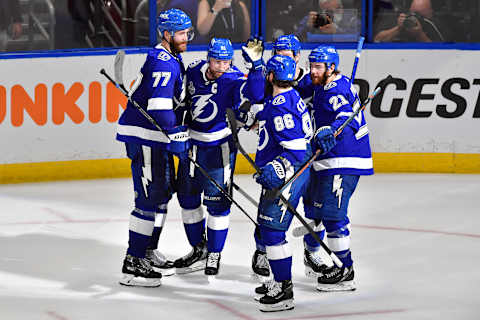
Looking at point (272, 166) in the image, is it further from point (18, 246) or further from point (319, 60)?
point (18, 246)

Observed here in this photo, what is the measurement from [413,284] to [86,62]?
388 centimetres

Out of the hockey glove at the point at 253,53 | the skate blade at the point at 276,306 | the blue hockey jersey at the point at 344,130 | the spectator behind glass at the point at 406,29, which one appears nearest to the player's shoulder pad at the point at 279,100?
the blue hockey jersey at the point at 344,130

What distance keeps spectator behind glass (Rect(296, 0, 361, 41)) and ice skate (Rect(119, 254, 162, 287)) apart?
3887 mm

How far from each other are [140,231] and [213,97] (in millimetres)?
838

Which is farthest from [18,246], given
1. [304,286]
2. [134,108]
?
[304,286]

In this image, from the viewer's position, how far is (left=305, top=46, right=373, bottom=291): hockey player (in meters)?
5.02

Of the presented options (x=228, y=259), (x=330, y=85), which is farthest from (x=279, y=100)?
(x=228, y=259)

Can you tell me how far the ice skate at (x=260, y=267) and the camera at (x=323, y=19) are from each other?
3612 millimetres

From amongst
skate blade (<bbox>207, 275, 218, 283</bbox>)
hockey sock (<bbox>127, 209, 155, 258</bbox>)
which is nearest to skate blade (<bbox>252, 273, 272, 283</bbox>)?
skate blade (<bbox>207, 275, 218, 283</bbox>)

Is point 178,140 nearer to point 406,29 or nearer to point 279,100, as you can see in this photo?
point 279,100

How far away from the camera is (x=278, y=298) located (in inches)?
186

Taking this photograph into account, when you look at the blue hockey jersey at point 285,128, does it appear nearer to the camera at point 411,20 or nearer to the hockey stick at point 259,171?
the hockey stick at point 259,171

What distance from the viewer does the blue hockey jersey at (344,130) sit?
4980mm

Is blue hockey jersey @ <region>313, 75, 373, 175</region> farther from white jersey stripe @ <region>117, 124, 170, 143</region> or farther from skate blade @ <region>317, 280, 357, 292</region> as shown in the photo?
white jersey stripe @ <region>117, 124, 170, 143</region>
